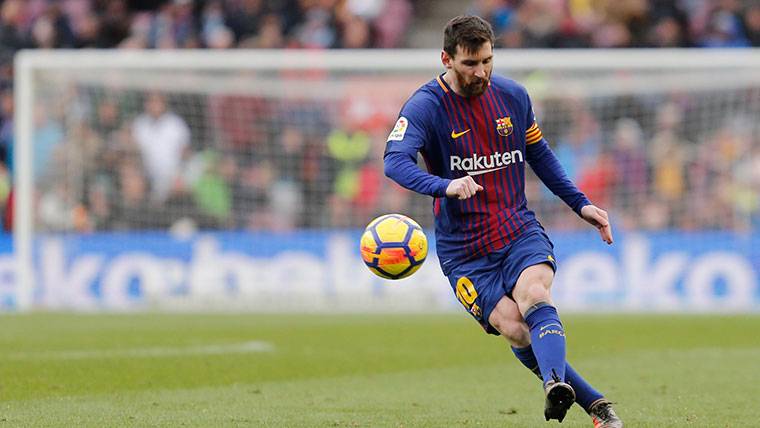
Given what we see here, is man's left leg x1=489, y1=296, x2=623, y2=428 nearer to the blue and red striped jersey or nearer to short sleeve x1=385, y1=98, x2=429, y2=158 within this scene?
the blue and red striped jersey

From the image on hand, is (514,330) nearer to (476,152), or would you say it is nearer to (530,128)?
(476,152)

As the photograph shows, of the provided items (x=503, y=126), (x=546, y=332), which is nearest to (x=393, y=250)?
(x=503, y=126)

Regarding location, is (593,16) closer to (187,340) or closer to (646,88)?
(646,88)

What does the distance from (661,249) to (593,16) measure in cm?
524

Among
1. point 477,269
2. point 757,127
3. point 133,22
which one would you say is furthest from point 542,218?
A: point 477,269

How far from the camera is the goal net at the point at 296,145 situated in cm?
1939

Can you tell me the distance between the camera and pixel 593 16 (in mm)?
22547

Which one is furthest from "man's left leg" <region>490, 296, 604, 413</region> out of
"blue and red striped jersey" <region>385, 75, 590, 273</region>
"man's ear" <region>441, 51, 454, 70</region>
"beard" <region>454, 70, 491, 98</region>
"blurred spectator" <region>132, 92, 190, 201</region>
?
"blurred spectator" <region>132, 92, 190, 201</region>

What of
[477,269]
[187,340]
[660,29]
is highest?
[660,29]

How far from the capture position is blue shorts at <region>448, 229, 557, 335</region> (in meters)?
7.04

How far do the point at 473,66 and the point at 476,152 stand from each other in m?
0.50

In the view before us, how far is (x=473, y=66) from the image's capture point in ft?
22.8

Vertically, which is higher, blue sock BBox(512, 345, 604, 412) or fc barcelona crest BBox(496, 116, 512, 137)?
fc barcelona crest BBox(496, 116, 512, 137)

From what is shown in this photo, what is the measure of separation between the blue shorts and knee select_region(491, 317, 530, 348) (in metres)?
0.09
